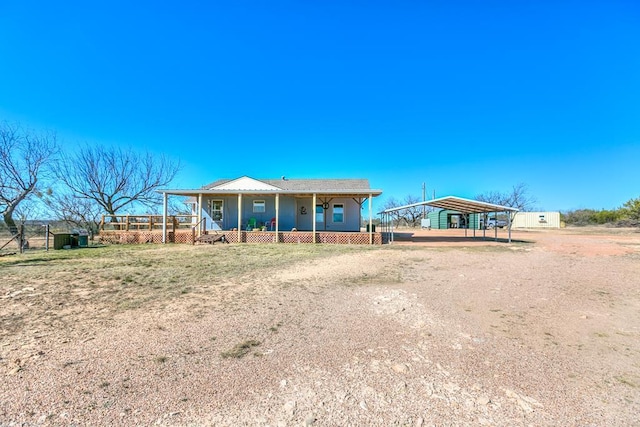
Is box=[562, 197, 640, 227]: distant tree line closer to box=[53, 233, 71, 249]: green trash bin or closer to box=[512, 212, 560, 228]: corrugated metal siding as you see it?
box=[512, 212, 560, 228]: corrugated metal siding

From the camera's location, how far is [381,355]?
10.0ft

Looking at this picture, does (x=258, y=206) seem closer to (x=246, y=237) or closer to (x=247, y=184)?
(x=247, y=184)

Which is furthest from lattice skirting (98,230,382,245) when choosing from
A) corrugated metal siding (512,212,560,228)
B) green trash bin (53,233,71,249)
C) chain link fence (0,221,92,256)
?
corrugated metal siding (512,212,560,228)

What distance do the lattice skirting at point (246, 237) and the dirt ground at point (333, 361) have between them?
9884 millimetres

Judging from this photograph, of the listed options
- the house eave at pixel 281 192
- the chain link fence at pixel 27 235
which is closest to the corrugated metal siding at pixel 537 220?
the house eave at pixel 281 192

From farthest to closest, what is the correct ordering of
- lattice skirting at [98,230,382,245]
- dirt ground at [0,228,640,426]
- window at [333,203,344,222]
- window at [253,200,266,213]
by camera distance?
1. window at [333,203,344,222]
2. window at [253,200,266,213]
3. lattice skirting at [98,230,382,245]
4. dirt ground at [0,228,640,426]

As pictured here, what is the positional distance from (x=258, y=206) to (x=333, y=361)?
1594 centimetres

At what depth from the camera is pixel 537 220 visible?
117 ft

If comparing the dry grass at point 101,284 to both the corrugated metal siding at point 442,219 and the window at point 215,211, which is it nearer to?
the window at point 215,211

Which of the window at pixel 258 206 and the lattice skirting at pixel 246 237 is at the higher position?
the window at pixel 258 206

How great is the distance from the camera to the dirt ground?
216cm

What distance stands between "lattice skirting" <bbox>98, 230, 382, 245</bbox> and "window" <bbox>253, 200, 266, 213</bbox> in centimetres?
258

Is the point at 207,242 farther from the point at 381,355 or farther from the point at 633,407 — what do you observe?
the point at 633,407

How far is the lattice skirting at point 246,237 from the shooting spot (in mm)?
15469
